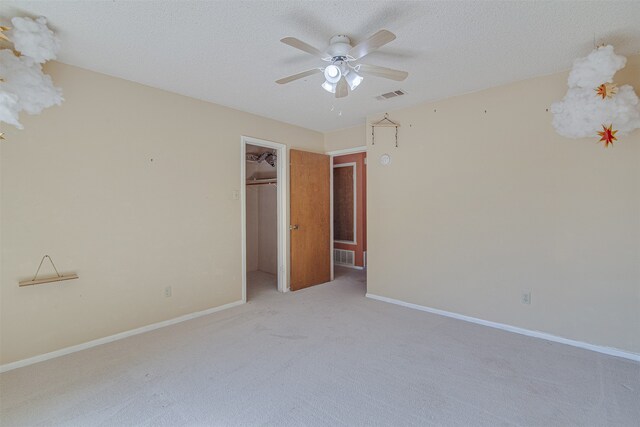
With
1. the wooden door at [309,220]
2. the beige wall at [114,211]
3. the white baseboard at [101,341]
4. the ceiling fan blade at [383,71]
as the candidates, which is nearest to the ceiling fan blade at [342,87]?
the ceiling fan blade at [383,71]

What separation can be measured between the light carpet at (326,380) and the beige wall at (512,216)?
0.38 meters

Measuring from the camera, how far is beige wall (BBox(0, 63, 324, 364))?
2.46 meters

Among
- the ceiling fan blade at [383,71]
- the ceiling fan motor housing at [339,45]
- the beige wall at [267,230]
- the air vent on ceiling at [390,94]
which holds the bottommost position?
the beige wall at [267,230]

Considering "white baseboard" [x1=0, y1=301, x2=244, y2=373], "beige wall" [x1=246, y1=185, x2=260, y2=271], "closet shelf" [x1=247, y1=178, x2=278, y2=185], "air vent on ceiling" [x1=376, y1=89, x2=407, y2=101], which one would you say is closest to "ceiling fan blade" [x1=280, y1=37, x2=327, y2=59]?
"air vent on ceiling" [x1=376, y1=89, x2=407, y2=101]

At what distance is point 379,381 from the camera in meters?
2.24

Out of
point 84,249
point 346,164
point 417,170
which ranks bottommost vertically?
point 84,249

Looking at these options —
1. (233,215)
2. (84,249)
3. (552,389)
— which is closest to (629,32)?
(552,389)

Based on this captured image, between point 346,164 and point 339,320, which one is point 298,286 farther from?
point 346,164

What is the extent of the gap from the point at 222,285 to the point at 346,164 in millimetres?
3681

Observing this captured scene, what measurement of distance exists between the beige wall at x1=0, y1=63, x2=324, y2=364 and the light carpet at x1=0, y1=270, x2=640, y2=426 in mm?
360

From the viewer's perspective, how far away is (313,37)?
2266mm

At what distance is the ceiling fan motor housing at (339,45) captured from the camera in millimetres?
2219

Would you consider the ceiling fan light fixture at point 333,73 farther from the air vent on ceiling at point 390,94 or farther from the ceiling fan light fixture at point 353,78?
the air vent on ceiling at point 390,94

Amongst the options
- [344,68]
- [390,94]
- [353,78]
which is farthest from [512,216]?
[344,68]
